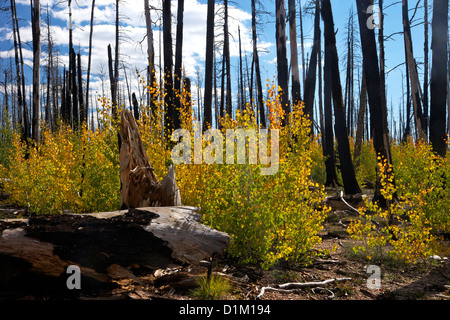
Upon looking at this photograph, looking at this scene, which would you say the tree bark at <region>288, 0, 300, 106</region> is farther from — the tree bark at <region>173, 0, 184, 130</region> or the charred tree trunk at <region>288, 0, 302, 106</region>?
the tree bark at <region>173, 0, 184, 130</region>

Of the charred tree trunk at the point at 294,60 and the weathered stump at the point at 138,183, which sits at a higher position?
Answer: the charred tree trunk at the point at 294,60

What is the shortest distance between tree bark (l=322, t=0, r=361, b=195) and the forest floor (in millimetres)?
3990

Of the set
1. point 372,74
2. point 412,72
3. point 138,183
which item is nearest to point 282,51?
point 372,74

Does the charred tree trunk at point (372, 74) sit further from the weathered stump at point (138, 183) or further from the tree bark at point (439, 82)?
the weathered stump at point (138, 183)

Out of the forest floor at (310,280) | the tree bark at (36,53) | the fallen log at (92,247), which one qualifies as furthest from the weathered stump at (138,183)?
the tree bark at (36,53)

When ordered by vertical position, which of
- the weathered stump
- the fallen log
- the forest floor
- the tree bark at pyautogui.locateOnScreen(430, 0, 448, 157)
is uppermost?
the tree bark at pyautogui.locateOnScreen(430, 0, 448, 157)

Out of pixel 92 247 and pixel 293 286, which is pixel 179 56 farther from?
pixel 293 286

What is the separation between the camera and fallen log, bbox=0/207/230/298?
2775 mm

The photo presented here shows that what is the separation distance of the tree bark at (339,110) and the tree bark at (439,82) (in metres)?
2.07

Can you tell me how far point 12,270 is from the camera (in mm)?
2729

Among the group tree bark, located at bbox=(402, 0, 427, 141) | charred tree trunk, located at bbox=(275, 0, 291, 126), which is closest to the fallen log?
charred tree trunk, located at bbox=(275, 0, 291, 126)

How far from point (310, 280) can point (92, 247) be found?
7.85 ft

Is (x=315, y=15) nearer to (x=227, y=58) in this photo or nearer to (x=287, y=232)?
(x=227, y=58)

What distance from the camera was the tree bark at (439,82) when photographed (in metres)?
7.04
